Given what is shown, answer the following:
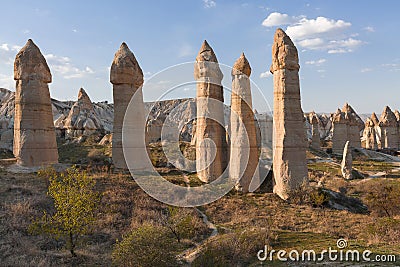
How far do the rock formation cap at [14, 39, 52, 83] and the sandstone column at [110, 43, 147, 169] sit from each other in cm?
452

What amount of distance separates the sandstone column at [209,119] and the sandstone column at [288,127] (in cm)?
426

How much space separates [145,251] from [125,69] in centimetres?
1649

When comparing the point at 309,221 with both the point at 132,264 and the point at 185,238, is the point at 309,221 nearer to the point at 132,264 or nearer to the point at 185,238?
the point at 185,238

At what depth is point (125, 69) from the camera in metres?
22.8

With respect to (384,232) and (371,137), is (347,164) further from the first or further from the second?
(371,137)

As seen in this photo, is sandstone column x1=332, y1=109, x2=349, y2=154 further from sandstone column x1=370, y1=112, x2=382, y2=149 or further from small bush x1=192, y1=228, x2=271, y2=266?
small bush x1=192, y1=228, x2=271, y2=266

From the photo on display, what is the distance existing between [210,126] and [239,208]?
6721 mm

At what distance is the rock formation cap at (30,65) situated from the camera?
2100 centimetres

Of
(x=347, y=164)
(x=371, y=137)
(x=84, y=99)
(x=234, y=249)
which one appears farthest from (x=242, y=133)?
(x=371, y=137)

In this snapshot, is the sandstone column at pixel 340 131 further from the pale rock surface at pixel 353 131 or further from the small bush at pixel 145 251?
the small bush at pixel 145 251

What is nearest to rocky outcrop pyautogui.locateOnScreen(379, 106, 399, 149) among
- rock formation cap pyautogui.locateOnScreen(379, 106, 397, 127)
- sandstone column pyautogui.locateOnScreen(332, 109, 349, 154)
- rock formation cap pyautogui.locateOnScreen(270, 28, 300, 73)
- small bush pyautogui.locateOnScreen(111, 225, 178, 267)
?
rock formation cap pyautogui.locateOnScreen(379, 106, 397, 127)

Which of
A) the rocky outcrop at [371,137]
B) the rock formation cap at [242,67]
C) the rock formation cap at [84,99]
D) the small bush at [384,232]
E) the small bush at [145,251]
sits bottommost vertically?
the small bush at [384,232]

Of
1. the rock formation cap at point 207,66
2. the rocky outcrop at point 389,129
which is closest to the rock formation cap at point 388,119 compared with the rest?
the rocky outcrop at point 389,129

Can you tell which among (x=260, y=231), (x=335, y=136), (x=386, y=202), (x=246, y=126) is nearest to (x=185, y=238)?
(x=260, y=231)
